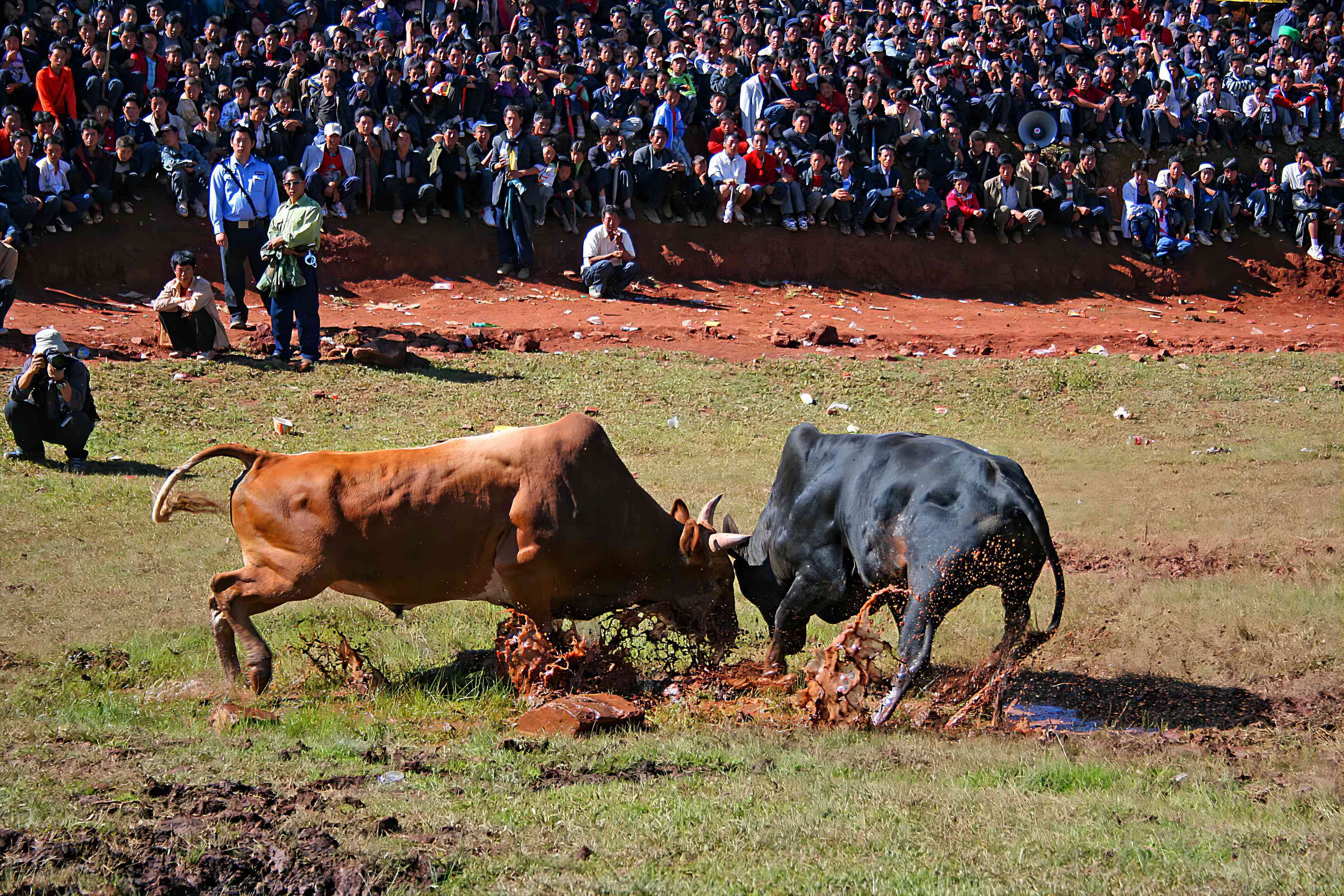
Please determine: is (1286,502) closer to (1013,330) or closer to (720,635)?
(720,635)

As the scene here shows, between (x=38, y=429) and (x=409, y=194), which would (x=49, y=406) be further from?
(x=409, y=194)

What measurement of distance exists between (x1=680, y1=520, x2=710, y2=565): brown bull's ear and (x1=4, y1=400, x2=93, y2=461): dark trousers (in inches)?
249

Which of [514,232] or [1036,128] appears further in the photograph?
[1036,128]

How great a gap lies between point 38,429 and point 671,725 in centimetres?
715

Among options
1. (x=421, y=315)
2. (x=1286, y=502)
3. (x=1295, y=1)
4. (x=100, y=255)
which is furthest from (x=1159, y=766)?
(x=1295, y=1)

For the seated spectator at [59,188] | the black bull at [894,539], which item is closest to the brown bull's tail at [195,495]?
the black bull at [894,539]

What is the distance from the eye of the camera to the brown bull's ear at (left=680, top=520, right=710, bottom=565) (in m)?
7.43

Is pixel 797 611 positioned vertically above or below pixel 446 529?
below

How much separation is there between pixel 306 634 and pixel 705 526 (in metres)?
2.61

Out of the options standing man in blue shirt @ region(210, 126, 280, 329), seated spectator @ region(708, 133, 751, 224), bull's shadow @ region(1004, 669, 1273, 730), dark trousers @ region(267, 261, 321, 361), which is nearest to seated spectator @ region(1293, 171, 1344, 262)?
seated spectator @ region(708, 133, 751, 224)

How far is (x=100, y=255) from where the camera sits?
1689 centimetres

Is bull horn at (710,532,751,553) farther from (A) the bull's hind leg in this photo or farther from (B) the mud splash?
(A) the bull's hind leg

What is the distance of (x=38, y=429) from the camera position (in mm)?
11211

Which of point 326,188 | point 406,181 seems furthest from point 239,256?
point 406,181
